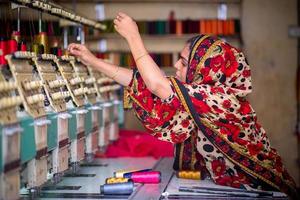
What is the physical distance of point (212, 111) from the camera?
9.50 feet

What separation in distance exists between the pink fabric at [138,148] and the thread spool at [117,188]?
1224 mm

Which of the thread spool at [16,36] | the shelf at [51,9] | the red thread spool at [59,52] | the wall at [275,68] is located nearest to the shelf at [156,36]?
the wall at [275,68]

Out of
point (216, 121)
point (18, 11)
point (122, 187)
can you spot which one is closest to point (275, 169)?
point (216, 121)

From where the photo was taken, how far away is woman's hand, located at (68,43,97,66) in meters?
3.46

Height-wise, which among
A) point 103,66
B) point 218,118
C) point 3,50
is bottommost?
point 218,118

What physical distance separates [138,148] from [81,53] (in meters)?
1.02

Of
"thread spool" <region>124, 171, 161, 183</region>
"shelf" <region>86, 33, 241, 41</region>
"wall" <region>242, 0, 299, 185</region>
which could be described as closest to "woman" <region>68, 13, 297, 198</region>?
"thread spool" <region>124, 171, 161, 183</region>

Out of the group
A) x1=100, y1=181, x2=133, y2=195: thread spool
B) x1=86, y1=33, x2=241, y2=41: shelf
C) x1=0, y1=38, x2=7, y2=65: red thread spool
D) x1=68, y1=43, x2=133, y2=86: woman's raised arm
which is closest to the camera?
x1=0, y1=38, x2=7, y2=65: red thread spool

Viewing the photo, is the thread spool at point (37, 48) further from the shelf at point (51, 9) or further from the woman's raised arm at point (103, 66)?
the woman's raised arm at point (103, 66)

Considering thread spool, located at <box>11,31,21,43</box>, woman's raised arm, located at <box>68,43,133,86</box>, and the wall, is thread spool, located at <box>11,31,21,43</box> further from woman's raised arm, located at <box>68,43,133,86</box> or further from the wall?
the wall

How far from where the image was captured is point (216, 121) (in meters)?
2.92

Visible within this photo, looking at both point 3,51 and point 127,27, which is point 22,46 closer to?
point 3,51

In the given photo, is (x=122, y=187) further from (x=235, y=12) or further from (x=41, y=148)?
(x=235, y=12)

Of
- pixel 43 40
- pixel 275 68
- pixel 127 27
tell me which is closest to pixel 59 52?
pixel 43 40
